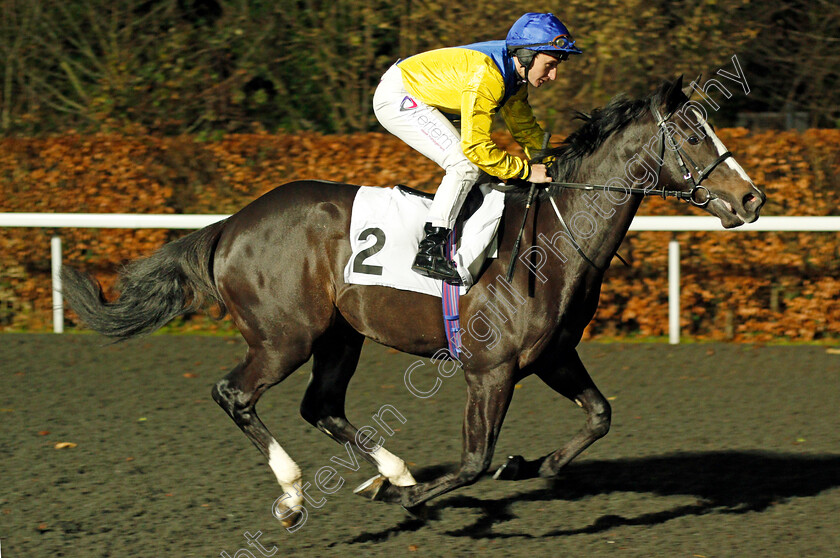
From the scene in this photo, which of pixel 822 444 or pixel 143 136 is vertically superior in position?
pixel 143 136

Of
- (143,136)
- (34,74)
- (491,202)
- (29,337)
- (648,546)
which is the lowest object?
(648,546)

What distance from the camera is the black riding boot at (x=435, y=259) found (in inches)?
161

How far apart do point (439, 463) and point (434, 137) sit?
5.75ft

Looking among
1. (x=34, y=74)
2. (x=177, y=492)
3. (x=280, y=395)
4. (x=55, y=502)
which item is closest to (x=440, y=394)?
(x=280, y=395)

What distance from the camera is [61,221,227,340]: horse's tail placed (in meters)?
4.63

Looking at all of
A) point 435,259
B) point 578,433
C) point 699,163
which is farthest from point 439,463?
point 699,163

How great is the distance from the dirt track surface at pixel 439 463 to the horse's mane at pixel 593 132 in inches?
59.2

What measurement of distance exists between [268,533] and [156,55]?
809 cm

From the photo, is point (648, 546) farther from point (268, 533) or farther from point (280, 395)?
point (280, 395)

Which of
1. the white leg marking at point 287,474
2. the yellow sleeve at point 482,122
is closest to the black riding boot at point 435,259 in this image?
the yellow sleeve at point 482,122

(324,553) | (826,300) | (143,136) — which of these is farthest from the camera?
(143,136)

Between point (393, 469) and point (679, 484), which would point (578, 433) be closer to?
point (679, 484)

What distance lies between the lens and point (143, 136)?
931 cm

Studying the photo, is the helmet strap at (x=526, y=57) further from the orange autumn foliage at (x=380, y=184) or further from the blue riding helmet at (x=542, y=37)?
the orange autumn foliage at (x=380, y=184)
